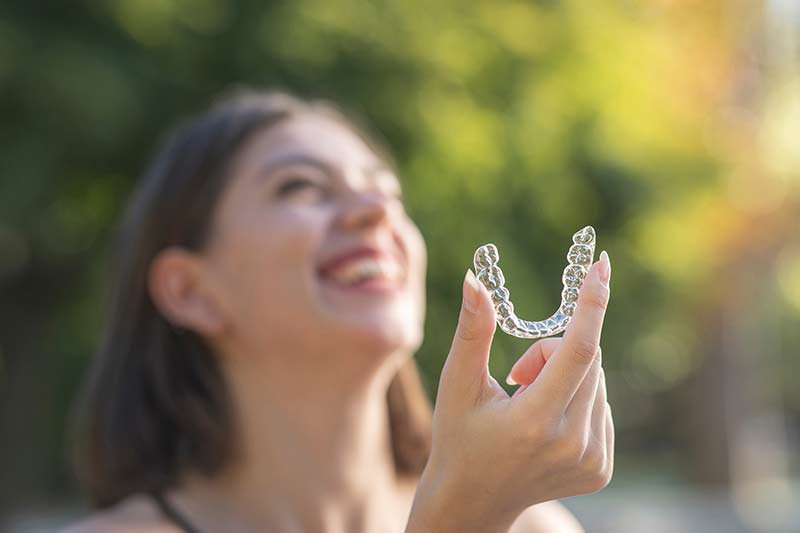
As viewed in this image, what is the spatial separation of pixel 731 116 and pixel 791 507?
298 inches

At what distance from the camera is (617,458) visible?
2330 cm

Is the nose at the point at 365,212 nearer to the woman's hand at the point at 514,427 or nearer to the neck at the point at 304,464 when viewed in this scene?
the neck at the point at 304,464

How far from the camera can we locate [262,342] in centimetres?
229

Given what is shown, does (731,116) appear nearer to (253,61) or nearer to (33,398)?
(253,61)

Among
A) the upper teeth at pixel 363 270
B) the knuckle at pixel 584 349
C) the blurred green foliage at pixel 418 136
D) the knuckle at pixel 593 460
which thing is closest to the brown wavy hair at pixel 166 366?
the upper teeth at pixel 363 270

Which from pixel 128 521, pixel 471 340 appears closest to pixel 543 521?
pixel 128 521

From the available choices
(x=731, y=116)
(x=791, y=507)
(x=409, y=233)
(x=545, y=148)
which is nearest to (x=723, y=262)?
(x=731, y=116)

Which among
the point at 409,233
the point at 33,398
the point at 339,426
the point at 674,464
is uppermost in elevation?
the point at 674,464

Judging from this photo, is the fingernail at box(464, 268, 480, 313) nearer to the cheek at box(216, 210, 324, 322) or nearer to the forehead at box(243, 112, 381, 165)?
the cheek at box(216, 210, 324, 322)

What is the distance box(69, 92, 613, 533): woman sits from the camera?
2.20 metres

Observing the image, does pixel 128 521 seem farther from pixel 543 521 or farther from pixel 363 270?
pixel 543 521

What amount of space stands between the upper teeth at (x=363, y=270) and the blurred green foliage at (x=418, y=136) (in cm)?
351

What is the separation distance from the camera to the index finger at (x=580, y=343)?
1.24m

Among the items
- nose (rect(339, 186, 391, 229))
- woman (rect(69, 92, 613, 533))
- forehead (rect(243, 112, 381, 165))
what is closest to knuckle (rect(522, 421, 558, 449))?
woman (rect(69, 92, 613, 533))
